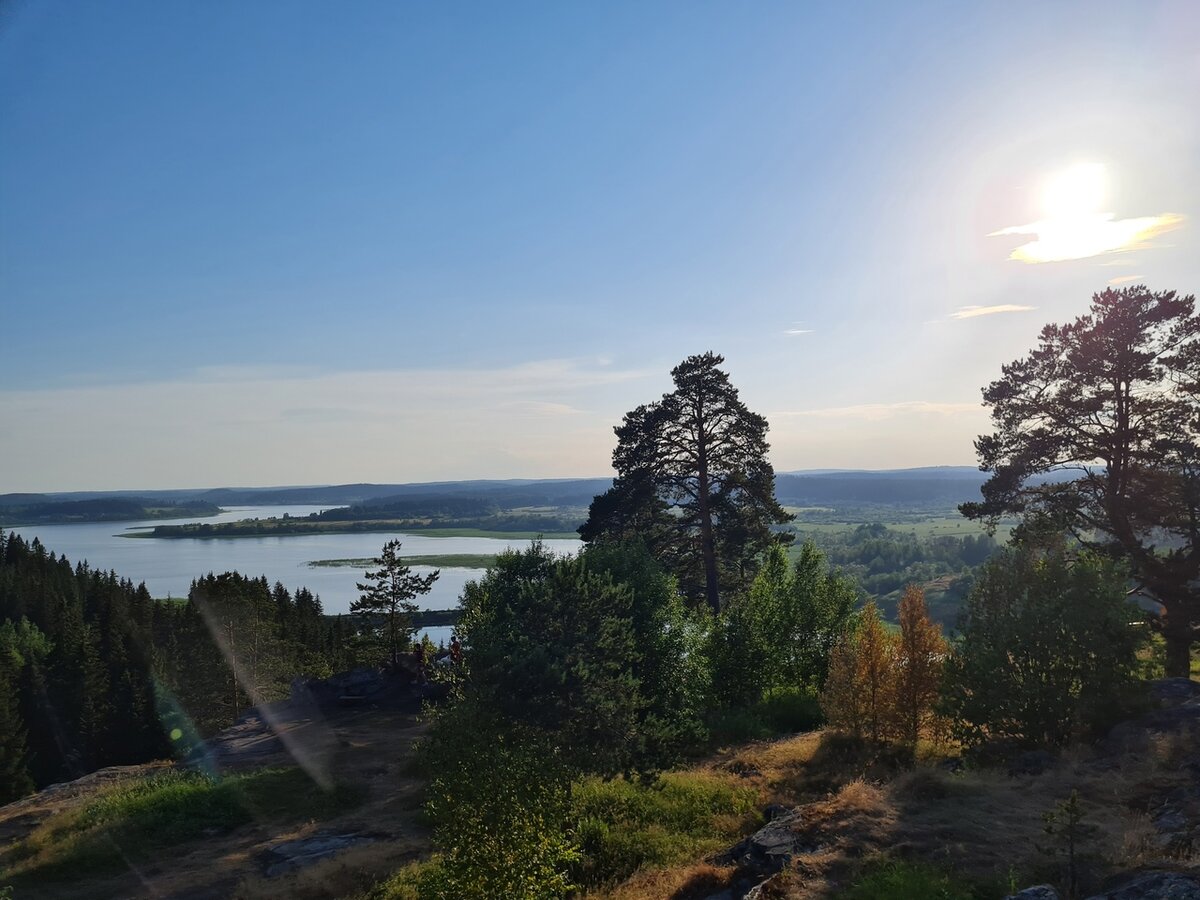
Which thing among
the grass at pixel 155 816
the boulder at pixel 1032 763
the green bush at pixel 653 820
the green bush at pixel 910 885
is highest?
the green bush at pixel 910 885

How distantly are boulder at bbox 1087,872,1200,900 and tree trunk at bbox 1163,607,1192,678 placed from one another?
738 inches

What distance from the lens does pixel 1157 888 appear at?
10.4m

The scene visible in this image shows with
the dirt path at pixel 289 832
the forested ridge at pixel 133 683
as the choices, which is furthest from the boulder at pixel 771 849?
the forested ridge at pixel 133 683

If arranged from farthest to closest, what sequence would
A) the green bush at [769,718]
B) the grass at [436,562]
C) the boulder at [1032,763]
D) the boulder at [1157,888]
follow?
the grass at [436,562]
the green bush at [769,718]
the boulder at [1032,763]
the boulder at [1157,888]

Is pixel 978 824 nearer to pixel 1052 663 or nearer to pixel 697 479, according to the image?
pixel 1052 663

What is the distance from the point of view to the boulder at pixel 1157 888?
393 inches

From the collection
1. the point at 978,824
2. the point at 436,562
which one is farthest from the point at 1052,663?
the point at 436,562

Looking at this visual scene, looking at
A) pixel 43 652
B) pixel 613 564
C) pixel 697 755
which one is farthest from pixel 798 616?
pixel 43 652

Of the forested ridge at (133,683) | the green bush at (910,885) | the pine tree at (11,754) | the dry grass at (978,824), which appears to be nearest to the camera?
the green bush at (910,885)

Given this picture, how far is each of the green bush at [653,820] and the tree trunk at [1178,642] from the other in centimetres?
1689

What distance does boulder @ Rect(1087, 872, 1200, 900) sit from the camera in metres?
9.99

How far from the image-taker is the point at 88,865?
20250mm

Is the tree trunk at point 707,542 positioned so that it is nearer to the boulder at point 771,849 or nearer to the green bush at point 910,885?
the boulder at point 771,849

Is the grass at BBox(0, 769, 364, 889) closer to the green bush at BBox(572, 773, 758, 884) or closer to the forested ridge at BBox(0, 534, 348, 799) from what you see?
the green bush at BBox(572, 773, 758, 884)
